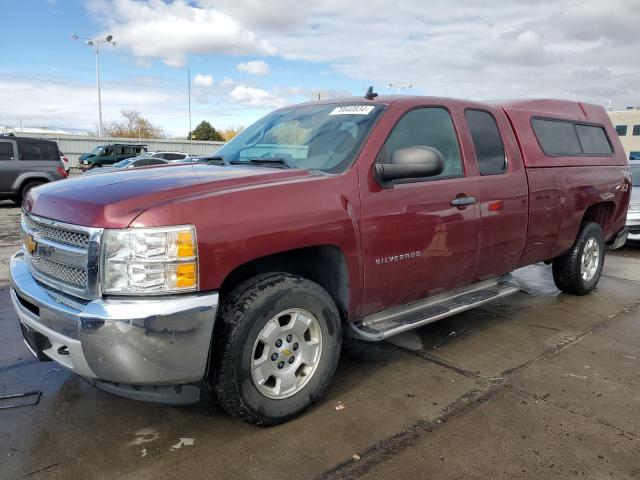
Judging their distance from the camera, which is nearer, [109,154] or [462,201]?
[462,201]

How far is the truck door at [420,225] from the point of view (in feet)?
10.5

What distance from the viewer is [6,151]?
13.5m

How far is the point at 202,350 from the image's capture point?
8.16 ft

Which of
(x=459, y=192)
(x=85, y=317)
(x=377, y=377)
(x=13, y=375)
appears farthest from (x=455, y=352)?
(x=13, y=375)

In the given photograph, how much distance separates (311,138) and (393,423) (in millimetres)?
1907

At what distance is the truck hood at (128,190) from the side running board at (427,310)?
1.07 metres

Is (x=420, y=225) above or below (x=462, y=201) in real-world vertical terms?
below

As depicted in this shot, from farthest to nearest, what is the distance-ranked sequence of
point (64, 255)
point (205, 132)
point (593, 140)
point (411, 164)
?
point (205, 132) → point (593, 140) → point (411, 164) → point (64, 255)

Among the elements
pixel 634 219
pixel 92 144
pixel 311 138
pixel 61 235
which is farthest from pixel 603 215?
pixel 92 144

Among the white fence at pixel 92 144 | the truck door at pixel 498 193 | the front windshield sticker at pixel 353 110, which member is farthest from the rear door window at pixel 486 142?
the white fence at pixel 92 144

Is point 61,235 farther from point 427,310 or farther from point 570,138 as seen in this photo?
point 570,138

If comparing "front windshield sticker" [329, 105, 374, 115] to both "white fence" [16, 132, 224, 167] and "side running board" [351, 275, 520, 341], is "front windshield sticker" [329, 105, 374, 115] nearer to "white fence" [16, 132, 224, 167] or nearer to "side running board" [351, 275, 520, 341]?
"side running board" [351, 275, 520, 341]

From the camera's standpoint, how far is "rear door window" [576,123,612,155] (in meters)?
5.52

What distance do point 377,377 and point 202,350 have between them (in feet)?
5.05
